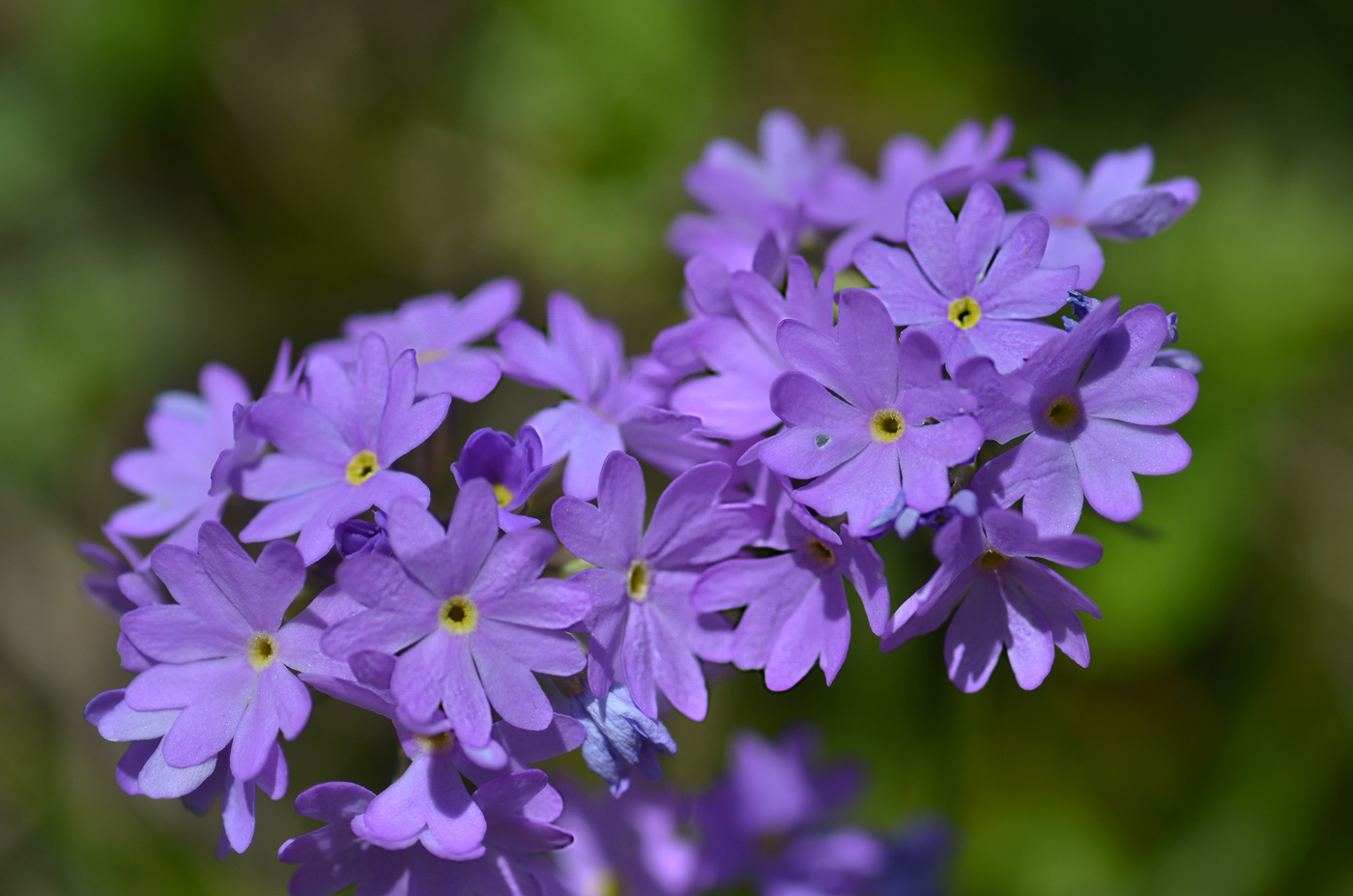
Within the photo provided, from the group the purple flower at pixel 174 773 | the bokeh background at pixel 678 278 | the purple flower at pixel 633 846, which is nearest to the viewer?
the purple flower at pixel 174 773

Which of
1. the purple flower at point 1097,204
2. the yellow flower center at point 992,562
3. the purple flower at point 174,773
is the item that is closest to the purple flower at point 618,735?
the purple flower at point 174,773

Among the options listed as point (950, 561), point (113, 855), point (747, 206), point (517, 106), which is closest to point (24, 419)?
point (113, 855)

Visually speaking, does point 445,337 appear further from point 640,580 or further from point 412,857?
point 412,857

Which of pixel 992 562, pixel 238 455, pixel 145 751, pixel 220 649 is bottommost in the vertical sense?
pixel 145 751

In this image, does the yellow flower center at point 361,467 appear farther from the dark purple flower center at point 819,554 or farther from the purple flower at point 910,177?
the purple flower at point 910,177

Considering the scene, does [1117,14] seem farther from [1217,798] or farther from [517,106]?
[1217,798]

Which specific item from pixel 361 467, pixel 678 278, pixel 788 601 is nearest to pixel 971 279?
pixel 788 601

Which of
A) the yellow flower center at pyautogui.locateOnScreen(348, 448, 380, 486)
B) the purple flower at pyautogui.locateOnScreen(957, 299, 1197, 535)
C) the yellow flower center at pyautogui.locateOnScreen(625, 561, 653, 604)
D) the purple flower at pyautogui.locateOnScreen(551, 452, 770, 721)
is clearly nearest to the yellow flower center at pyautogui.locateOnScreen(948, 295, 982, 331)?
the purple flower at pyautogui.locateOnScreen(957, 299, 1197, 535)
